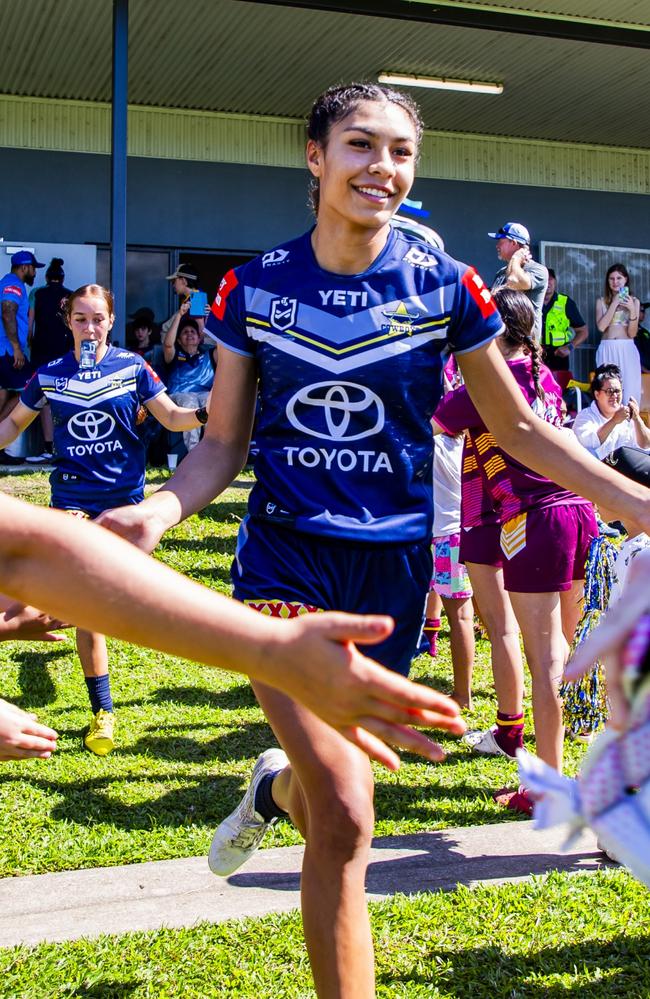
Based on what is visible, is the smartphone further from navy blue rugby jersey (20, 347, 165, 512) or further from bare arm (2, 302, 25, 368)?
navy blue rugby jersey (20, 347, 165, 512)

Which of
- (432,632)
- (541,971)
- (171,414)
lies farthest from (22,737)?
(432,632)

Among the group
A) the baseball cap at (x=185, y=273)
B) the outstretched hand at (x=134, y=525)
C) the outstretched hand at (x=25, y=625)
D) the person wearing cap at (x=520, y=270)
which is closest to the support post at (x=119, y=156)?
the baseball cap at (x=185, y=273)

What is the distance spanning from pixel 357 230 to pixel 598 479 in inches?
38.6

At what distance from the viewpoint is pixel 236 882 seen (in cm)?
446

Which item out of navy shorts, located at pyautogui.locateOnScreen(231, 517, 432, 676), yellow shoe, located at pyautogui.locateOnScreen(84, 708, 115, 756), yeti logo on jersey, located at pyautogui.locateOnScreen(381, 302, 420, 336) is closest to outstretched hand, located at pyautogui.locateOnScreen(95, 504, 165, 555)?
navy shorts, located at pyautogui.locateOnScreen(231, 517, 432, 676)

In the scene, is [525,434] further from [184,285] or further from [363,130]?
[184,285]

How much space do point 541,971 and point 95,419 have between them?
3.98 m

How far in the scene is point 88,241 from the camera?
16.2m

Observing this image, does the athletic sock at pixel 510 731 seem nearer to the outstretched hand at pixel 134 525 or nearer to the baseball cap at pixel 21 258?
the outstretched hand at pixel 134 525

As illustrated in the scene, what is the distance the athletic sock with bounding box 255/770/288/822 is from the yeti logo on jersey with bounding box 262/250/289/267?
1.64 m

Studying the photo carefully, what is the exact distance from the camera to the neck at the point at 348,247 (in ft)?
11.0

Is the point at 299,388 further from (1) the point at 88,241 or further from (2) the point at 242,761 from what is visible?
(1) the point at 88,241

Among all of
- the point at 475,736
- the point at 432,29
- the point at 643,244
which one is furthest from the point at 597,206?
the point at 475,736

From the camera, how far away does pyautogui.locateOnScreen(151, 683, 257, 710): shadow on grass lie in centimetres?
704
